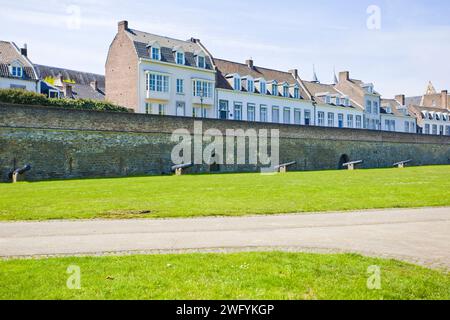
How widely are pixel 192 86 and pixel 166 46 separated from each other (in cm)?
469

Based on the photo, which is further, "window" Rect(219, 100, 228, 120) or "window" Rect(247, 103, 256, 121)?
"window" Rect(247, 103, 256, 121)

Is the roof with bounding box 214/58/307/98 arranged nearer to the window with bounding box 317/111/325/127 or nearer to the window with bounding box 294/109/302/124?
the window with bounding box 294/109/302/124

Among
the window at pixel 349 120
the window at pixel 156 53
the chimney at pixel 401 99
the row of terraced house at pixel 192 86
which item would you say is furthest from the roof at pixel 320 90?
the window at pixel 156 53

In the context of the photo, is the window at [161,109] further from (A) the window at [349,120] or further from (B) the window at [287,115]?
(A) the window at [349,120]

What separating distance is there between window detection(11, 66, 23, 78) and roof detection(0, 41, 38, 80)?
1.08 ft

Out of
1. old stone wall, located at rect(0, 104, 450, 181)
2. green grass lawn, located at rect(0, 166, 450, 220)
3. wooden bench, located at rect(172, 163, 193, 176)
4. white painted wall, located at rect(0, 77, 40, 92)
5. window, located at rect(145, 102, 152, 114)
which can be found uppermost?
white painted wall, located at rect(0, 77, 40, 92)

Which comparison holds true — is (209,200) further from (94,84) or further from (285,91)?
(94,84)

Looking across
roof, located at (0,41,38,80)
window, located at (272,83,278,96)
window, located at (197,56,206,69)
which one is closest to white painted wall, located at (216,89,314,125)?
window, located at (272,83,278,96)

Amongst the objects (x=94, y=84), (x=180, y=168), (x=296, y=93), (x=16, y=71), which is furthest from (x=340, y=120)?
→ (x=16, y=71)

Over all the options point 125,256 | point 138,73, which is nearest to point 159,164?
point 138,73

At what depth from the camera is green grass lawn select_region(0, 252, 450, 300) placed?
18.3 feet

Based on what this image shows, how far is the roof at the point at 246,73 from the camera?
2051 inches

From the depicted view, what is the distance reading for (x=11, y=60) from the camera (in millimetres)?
43625
